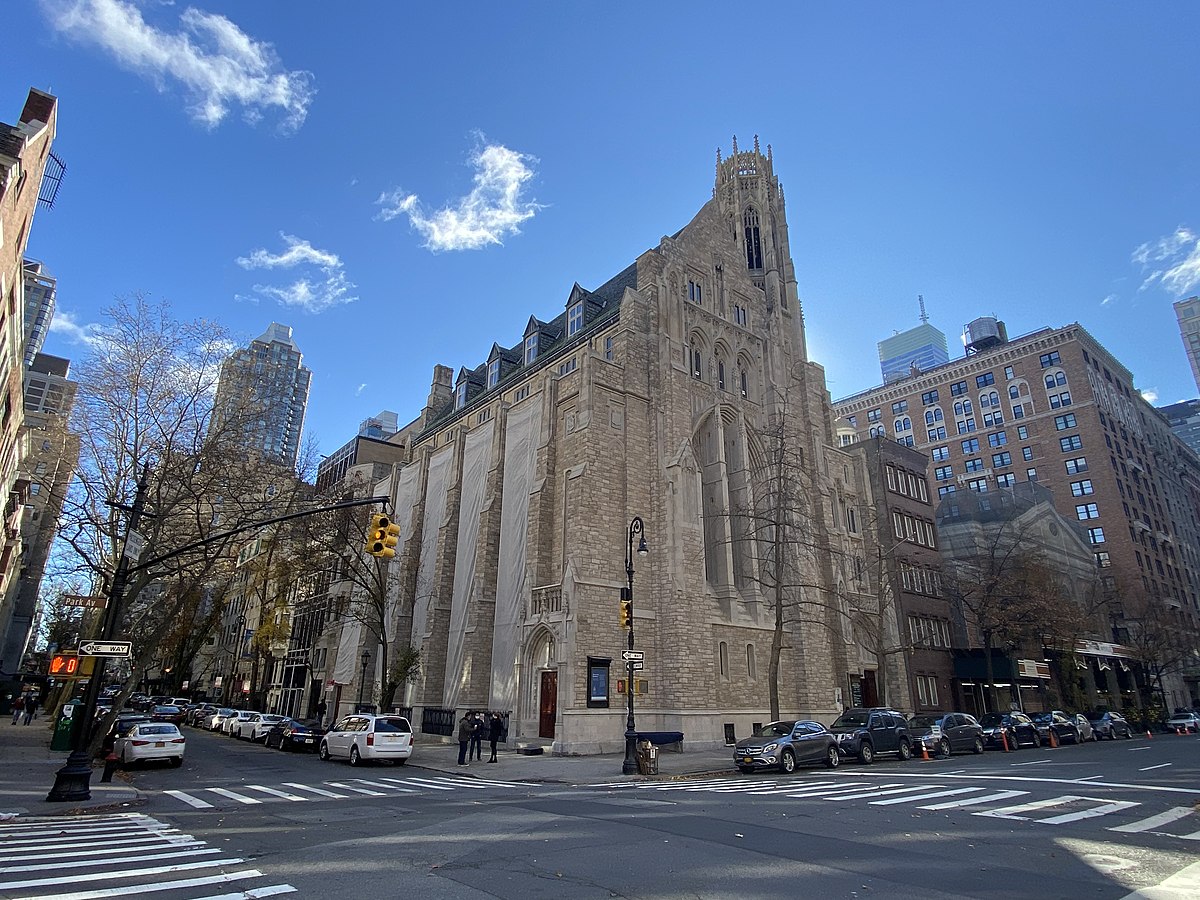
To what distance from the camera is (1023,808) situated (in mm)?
12141

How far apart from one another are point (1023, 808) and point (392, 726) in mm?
18955

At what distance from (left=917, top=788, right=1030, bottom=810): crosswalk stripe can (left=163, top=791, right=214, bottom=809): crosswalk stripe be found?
13.7m

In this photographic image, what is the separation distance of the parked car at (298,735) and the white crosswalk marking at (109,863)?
19.4 meters

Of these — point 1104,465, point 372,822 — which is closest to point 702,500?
point 372,822

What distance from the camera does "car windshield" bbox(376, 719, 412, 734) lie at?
77.0ft

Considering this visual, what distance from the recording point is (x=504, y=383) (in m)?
47.9

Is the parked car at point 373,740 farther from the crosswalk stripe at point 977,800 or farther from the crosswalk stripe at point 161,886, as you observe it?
the crosswalk stripe at point 977,800

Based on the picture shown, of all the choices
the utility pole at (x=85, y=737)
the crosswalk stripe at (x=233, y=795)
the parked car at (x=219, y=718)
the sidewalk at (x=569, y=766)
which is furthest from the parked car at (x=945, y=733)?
the parked car at (x=219, y=718)

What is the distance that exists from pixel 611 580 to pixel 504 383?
2154 centimetres

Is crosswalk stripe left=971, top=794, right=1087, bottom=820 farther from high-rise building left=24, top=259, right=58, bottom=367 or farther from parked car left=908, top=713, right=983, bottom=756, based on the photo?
high-rise building left=24, top=259, right=58, bottom=367

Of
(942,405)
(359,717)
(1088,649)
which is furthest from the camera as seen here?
(942,405)

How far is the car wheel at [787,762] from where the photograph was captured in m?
20.1

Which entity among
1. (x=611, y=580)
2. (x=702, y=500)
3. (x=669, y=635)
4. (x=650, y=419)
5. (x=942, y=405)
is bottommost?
(x=669, y=635)

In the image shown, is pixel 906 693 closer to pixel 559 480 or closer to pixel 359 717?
pixel 559 480
